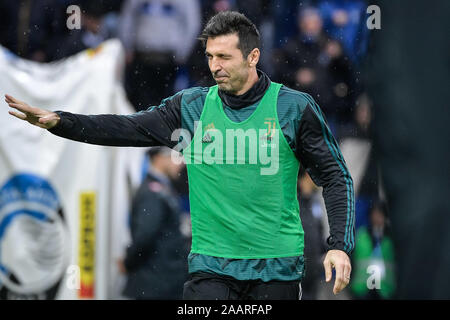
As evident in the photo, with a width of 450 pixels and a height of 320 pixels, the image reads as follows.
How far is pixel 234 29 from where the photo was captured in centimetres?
393

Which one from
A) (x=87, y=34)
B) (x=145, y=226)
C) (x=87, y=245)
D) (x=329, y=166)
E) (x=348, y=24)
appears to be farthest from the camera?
(x=348, y=24)

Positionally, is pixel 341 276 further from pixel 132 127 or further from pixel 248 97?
pixel 132 127

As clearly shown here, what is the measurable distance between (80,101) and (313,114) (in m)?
2.78

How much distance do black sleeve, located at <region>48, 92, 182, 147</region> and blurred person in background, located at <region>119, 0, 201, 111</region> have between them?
2.42m

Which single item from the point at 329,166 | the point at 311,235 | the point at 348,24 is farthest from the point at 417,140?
the point at 348,24

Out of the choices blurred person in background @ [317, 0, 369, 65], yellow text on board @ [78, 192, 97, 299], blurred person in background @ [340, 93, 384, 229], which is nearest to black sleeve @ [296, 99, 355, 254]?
blurred person in background @ [340, 93, 384, 229]

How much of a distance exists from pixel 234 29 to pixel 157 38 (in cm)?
294

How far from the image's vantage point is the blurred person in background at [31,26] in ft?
21.6

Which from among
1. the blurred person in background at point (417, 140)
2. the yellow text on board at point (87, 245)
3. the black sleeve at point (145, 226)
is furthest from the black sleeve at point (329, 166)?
the yellow text on board at point (87, 245)

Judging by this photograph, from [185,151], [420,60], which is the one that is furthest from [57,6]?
[420,60]

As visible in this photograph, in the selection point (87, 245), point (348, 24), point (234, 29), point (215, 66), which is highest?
point (348, 24)

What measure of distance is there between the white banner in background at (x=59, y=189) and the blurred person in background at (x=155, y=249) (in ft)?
0.55

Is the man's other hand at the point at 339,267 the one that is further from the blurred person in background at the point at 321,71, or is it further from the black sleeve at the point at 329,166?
the blurred person in background at the point at 321,71
